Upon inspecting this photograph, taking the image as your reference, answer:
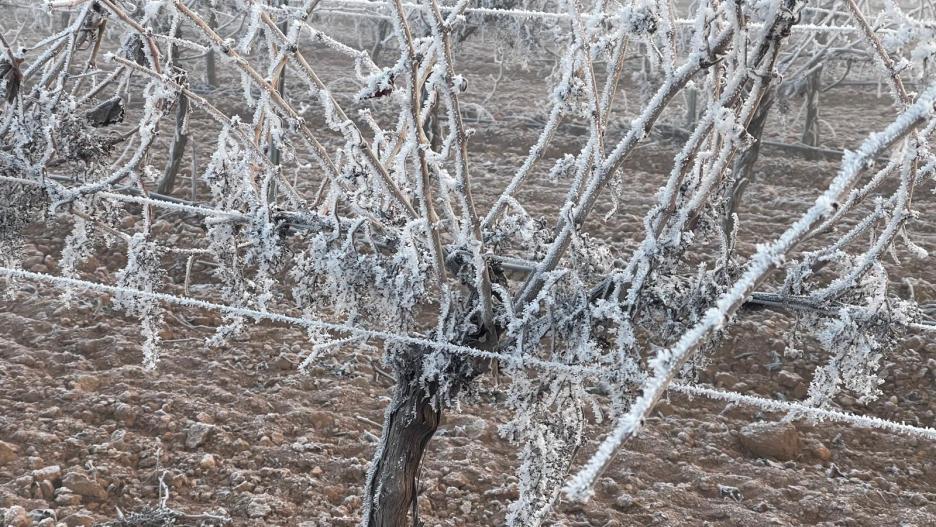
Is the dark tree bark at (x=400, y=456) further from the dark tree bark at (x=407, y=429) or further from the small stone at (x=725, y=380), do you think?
the small stone at (x=725, y=380)

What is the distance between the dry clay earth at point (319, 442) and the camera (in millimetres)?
2139

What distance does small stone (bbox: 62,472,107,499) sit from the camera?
81.8 inches

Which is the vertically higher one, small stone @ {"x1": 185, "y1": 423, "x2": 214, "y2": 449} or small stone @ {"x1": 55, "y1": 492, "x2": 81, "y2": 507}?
small stone @ {"x1": 185, "y1": 423, "x2": 214, "y2": 449}

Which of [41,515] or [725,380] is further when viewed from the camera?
[725,380]

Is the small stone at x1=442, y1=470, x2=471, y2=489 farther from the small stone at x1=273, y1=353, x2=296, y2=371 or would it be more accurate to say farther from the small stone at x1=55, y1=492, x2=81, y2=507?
the small stone at x1=55, y1=492, x2=81, y2=507

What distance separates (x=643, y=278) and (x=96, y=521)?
4.92ft

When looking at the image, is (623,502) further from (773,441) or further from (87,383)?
(87,383)

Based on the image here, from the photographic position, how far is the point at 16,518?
1.94 metres

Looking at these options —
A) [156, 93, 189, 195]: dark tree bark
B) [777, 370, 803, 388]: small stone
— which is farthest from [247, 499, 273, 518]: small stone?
[156, 93, 189, 195]: dark tree bark

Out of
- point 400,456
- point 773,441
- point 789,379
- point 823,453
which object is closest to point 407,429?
point 400,456

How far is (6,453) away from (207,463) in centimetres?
50

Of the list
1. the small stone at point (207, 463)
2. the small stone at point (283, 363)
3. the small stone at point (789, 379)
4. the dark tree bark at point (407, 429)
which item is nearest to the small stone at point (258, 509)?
the small stone at point (207, 463)

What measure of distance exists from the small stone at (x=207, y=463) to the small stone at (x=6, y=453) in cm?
46

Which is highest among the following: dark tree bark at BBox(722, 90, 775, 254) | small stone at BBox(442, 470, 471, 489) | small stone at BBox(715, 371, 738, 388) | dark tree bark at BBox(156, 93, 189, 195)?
dark tree bark at BBox(722, 90, 775, 254)
